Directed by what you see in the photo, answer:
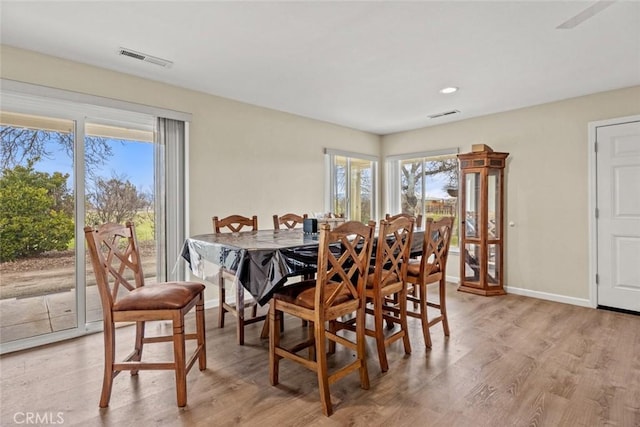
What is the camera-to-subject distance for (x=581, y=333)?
120 inches

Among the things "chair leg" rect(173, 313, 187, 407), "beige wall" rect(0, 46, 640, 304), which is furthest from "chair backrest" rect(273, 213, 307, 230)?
"chair leg" rect(173, 313, 187, 407)

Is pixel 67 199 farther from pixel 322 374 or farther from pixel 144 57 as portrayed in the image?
pixel 322 374

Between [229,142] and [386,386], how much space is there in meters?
3.12

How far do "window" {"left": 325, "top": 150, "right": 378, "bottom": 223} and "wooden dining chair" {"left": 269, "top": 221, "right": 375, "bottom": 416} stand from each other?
118 inches

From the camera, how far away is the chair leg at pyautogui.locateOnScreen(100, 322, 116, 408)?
1898 mm

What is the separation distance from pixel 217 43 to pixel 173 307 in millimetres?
1995

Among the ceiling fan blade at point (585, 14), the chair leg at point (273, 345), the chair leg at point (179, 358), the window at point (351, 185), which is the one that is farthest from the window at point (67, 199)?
the ceiling fan blade at point (585, 14)

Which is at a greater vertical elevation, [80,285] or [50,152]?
[50,152]

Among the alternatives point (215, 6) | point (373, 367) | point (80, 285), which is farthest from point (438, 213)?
point (80, 285)

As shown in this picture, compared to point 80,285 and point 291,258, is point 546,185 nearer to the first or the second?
point 291,258

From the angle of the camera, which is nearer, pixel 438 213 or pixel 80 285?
pixel 80 285

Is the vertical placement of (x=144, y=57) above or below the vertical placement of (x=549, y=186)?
above

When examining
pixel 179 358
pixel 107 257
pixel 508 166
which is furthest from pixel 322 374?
pixel 508 166

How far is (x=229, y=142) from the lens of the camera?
403cm
